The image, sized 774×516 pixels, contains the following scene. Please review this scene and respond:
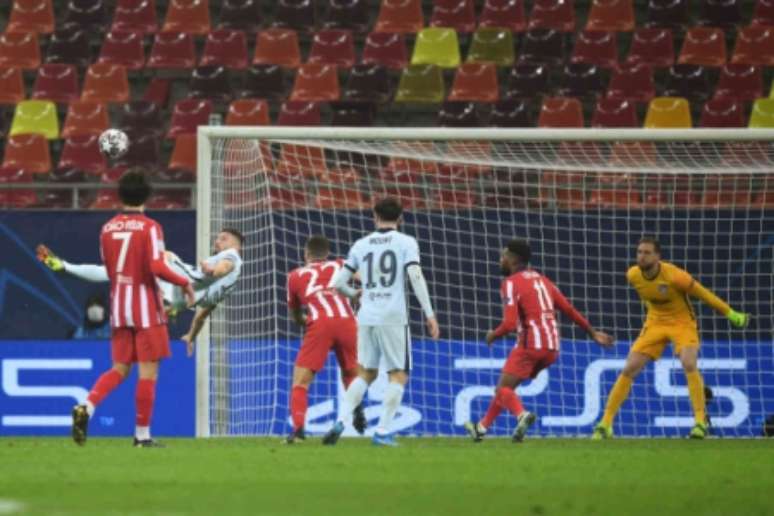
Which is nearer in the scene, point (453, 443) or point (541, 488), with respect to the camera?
point (541, 488)

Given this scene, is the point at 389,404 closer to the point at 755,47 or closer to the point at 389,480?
the point at 389,480

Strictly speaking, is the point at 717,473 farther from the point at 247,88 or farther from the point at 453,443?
the point at 247,88

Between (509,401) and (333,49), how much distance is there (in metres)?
8.85

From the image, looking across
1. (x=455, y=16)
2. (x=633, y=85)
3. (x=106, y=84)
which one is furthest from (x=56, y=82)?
(x=633, y=85)

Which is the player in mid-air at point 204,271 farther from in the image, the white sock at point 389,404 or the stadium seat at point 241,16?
the stadium seat at point 241,16

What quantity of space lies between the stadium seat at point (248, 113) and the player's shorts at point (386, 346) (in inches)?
325

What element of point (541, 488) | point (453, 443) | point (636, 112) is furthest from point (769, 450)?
point (636, 112)

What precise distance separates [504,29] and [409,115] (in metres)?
1.51

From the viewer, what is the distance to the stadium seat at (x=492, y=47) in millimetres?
20938

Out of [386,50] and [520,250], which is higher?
[386,50]

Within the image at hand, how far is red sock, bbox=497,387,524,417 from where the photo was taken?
13023 millimetres

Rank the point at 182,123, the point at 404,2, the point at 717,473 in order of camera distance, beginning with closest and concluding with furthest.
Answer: the point at 717,473
the point at 182,123
the point at 404,2

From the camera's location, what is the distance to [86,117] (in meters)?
20.4

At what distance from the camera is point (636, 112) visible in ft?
67.6
